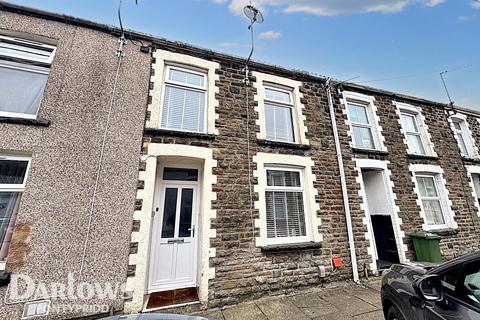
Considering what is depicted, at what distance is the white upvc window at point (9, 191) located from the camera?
344 cm

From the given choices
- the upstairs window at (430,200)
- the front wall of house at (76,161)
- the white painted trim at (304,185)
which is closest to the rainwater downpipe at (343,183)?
the white painted trim at (304,185)

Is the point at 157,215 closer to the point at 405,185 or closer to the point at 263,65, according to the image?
the point at 263,65

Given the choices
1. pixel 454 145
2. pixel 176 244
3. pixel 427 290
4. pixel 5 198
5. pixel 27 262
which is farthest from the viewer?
pixel 454 145

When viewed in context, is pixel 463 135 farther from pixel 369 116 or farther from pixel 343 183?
pixel 343 183

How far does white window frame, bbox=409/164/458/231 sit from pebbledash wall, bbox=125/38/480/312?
0.32 ft

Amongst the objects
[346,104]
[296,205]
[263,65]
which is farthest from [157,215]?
[346,104]

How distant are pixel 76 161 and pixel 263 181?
3813 mm

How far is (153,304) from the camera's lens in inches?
156

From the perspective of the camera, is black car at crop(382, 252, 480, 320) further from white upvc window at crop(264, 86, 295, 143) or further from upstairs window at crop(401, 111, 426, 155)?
upstairs window at crop(401, 111, 426, 155)

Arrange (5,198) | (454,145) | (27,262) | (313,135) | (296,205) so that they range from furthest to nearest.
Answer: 1. (454,145)
2. (313,135)
3. (296,205)
4. (5,198)
5. (27,262)

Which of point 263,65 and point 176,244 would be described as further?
point 263,65

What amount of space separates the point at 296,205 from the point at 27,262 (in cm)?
523

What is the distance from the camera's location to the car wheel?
242cm

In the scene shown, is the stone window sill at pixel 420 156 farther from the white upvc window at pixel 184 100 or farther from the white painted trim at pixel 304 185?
the white upvc window at pixel 184 100
